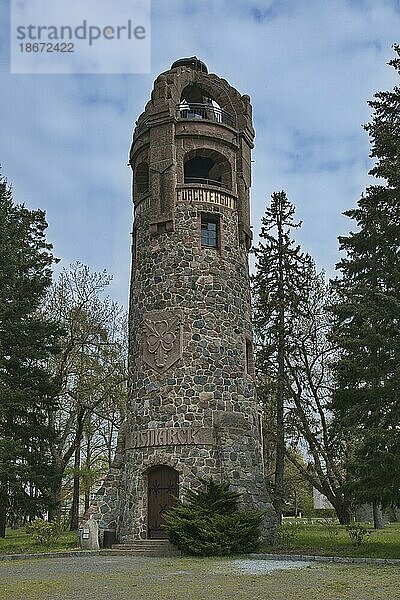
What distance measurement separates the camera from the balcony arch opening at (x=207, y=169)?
23.3m

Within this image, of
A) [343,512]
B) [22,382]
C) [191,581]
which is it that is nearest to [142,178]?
[22,382]

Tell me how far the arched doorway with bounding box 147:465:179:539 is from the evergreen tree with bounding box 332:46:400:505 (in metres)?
5.10

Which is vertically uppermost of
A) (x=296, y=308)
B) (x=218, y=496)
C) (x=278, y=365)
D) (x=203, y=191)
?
(x=203, y=191)

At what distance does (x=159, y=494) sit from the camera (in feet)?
66.6

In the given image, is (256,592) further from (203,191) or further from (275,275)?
(275,275)

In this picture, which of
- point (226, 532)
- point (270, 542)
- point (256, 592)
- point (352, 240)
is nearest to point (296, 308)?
point (352, 240)

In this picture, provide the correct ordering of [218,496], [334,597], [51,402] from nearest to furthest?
1. [334,597]
2. [218,496]
3. [51,402]

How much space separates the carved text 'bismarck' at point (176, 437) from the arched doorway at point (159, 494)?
0.73m

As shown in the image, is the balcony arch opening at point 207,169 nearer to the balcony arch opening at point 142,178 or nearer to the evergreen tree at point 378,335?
the balcony arch opening at point 142,178

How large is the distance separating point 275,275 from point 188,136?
9.26 meters

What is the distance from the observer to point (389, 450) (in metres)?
16.2

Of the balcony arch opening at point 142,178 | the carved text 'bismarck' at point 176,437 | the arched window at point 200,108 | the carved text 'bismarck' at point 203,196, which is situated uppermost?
the arched window at point 200,108

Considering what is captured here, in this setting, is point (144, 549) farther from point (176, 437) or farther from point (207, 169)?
point (207, 169)

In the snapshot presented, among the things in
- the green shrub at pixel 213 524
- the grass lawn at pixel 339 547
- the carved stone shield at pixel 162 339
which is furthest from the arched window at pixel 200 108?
the grass lawn at pixel 339 547
